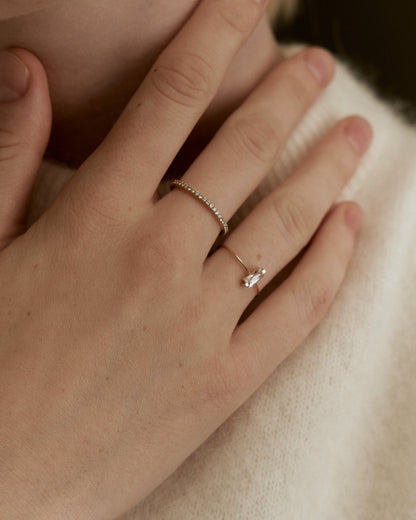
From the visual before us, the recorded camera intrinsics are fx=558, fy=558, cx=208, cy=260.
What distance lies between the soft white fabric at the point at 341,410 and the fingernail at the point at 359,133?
3 cm

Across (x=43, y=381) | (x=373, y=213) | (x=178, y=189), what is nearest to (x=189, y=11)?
(x=178, y=189)

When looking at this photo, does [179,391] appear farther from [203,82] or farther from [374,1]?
Result: [374,1]

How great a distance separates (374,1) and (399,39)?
92 millimetres

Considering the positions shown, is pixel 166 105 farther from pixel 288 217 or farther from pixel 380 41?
pixel 380 41

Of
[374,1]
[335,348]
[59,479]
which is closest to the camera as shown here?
[59,479]

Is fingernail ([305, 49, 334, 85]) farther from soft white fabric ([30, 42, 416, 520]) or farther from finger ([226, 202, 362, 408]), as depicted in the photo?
finger ([226, 202, 362, 408])

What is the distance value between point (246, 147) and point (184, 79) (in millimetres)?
110

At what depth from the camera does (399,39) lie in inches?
45.1

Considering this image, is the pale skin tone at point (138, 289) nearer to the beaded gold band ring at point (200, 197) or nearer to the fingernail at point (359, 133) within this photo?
the beaded gold band ring at point (200, 197)

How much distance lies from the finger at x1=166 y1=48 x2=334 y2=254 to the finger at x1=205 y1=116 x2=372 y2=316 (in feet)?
0.11

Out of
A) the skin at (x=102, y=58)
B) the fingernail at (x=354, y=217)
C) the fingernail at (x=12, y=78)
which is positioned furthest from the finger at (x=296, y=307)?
the fingernail at (x=12, y=78)

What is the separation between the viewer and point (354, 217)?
0.75 meters

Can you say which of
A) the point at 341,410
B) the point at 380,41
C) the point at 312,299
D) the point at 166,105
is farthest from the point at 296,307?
the point at 380,41

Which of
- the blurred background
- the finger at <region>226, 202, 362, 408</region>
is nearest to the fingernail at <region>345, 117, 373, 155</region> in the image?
the finger at <region>226, 202, 362, 408</region>
